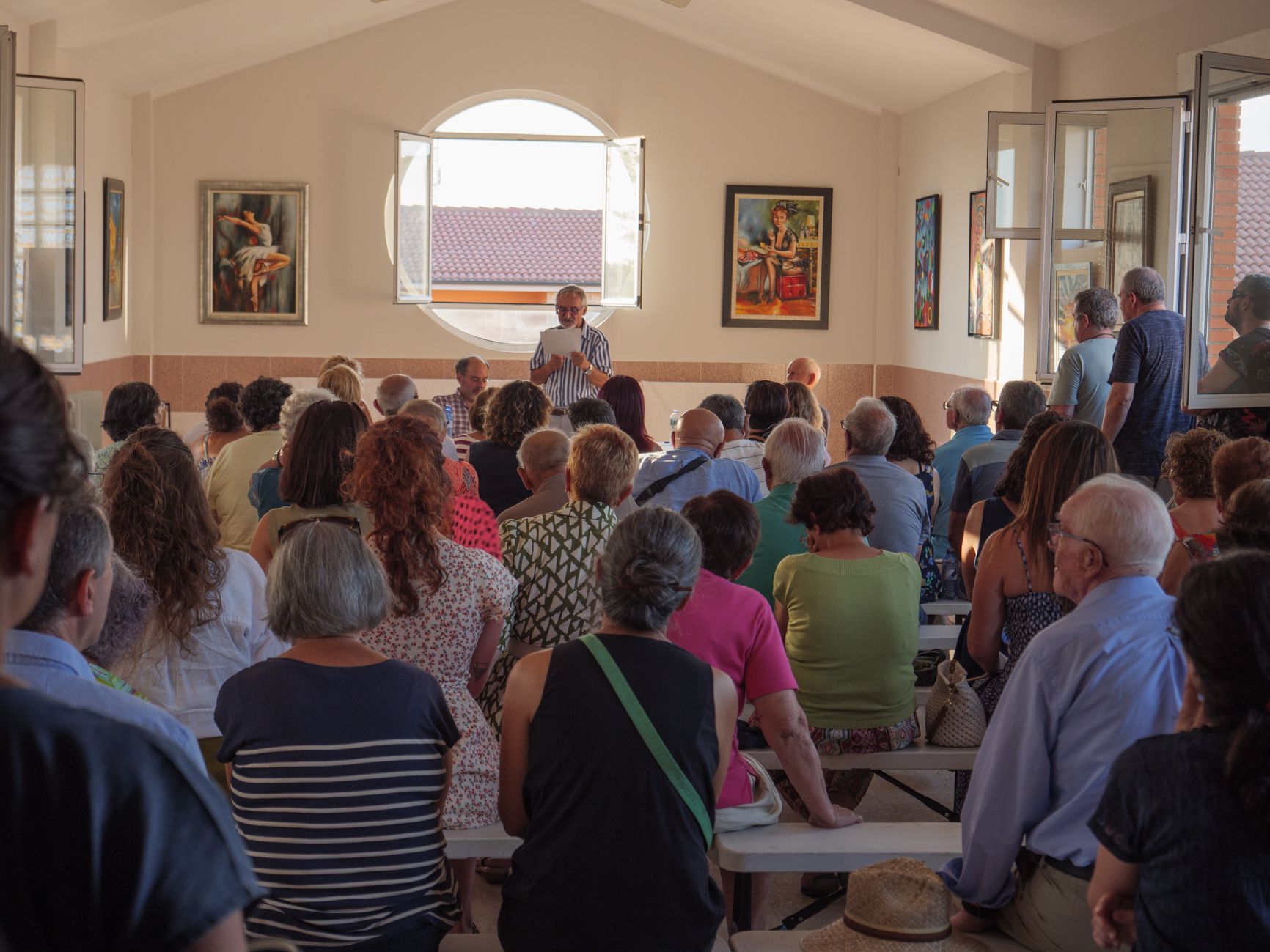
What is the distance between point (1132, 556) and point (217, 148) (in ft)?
39.5

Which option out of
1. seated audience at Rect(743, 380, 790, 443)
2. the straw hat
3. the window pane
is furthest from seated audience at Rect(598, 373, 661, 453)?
the window pane

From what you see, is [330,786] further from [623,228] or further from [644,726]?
[623,228]

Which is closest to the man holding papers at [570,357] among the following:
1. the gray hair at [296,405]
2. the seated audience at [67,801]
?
the gray hair at [296,405]

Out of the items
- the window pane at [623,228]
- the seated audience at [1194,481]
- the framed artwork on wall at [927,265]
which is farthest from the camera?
the window pane at [623,228]

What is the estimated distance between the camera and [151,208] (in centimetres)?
1306

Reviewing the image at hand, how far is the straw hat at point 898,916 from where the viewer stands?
2500 mm

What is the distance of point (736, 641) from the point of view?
10.5ft

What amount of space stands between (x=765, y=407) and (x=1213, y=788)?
489cm

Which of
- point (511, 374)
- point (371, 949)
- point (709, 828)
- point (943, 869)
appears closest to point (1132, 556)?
point (943, 869)

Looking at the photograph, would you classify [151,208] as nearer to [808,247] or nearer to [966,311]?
[808,247]

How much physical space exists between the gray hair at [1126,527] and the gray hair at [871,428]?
2606mm

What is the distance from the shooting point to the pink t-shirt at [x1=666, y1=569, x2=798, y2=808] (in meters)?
3.15

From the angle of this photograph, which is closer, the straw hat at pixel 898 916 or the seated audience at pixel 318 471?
the straw hat at pixel 898 916

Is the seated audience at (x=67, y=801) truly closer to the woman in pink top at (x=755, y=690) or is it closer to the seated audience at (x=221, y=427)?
the woman in pink top at (x=755, y=690)
